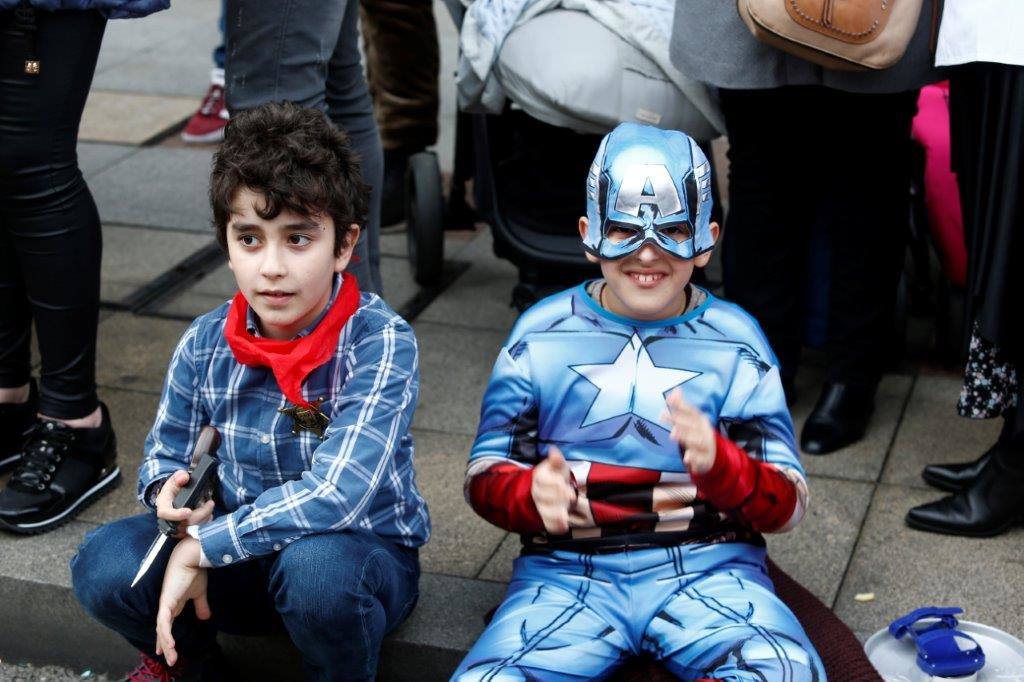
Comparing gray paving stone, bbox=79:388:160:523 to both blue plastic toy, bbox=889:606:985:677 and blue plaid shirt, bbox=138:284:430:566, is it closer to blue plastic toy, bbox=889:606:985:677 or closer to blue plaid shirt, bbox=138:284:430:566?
blue plaid shirt, bbox=138:284:430:566

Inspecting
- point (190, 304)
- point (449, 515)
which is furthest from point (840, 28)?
point (190, 304)

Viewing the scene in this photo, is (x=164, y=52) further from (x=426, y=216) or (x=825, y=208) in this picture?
(x=825, y=208)

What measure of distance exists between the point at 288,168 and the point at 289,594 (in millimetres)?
747

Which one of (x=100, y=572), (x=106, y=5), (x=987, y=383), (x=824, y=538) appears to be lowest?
(x=824, y=538)

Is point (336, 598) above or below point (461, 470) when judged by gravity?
above

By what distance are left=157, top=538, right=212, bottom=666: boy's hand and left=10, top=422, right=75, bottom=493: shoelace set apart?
0.89 m

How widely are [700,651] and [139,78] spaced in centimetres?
584

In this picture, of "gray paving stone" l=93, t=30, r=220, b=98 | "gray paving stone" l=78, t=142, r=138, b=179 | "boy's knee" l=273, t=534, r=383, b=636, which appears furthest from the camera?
"gray paving stone" l=93, t=30, r=220, b=98

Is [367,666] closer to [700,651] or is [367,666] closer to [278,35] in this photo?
[700,651]

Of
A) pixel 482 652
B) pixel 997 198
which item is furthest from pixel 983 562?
pixel 482 652

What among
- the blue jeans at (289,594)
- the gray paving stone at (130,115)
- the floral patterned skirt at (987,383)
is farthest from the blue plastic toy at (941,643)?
the gray paving stone at (130,115)

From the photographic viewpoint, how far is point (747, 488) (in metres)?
2.52

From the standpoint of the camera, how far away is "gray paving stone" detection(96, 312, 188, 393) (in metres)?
4.20

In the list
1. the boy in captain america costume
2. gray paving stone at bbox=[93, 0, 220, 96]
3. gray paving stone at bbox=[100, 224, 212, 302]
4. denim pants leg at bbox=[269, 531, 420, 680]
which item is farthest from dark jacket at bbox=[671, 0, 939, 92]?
gray paving stone at bbox=[93, 0, 220, 96]
